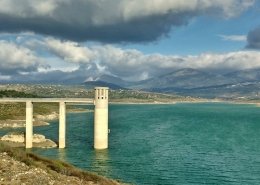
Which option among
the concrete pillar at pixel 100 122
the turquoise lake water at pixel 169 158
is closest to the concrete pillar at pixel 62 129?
the turquoise lake water at pixel 169 158

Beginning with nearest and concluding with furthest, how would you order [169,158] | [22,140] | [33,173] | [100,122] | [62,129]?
[33,173] < [169,158] < [100,122] < [62,129] < [22,140]

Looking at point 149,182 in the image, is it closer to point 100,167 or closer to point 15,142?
point 100,167

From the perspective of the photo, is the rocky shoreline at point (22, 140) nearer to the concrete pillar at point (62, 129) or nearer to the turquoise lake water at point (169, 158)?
the concrete pillar at point (62, 129)

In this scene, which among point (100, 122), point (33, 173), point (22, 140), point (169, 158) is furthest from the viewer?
point (22, 140)

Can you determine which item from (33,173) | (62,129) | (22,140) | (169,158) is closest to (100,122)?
(62,129)

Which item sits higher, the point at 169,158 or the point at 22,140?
the point at 22,140

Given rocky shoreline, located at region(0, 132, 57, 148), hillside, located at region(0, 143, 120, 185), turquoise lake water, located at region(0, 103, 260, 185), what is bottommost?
turquoise lake water, located at region(0, 103, 260, 185)

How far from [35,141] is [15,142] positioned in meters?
5.31

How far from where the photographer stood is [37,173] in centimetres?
4144

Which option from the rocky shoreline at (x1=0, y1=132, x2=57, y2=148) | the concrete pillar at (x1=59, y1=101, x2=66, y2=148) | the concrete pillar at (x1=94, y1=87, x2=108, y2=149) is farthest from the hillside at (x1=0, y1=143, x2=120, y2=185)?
the rocky shoreline at (x1=0, y1=132, x2=57, y2=148)

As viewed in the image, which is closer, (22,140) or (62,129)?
(62,129)

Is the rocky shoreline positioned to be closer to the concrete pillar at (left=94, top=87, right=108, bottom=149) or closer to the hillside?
the concrete pillar at (left=94, top=87, right=108, bottom=149)

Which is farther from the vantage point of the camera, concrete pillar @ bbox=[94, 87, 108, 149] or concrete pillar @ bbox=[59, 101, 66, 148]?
concrete pillar @ bbox=[59, 101, 66, 148]

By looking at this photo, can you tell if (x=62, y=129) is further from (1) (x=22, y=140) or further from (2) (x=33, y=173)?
(2) (x=33, y=173)
